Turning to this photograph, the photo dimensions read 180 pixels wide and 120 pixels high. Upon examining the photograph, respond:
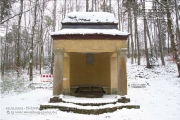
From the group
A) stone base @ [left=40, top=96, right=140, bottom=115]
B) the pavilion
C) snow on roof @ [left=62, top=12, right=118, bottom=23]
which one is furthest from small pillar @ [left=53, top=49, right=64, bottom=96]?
snow on roof @ [left=62, top=12, right=118, bottom=23]

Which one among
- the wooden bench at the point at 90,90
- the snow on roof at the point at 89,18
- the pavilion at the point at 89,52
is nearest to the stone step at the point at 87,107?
the pavilion at the point at 89,52

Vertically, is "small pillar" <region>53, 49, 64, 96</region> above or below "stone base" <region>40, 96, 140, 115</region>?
above

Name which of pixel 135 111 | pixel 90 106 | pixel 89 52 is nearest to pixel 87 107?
pixel 90 106

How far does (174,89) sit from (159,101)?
313cm

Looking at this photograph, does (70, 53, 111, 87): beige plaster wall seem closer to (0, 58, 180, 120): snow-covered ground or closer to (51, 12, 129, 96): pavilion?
(51, 12, 129, 96): pavilion

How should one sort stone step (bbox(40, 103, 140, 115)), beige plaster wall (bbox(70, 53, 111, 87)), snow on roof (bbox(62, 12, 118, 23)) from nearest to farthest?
stone step (bbox(40, 103, 140, 115))
snow on roof (bbox(62, 12, 118, 23))
beige plaster wall (bbox(70, 53, 111, 87))

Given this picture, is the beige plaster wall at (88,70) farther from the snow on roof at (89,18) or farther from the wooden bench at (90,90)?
the snow on roof at (89,18)

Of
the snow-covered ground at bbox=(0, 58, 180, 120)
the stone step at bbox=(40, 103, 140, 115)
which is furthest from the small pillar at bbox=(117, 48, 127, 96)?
the snow-covered ground at bbox=(0, 58, 180, 120)

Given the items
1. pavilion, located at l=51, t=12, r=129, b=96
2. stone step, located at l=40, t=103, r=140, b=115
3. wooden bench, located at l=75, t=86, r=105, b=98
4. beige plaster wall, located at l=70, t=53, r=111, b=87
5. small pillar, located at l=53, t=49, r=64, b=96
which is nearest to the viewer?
stone step, located at l=40, t=103, r=140, b=115

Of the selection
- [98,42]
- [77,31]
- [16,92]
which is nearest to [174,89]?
[98,42]

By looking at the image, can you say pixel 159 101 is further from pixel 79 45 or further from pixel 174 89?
pixel 79 45

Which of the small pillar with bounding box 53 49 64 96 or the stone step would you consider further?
the small pillar with bounding box 53 49 64 96

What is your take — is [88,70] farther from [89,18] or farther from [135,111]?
[135,111]

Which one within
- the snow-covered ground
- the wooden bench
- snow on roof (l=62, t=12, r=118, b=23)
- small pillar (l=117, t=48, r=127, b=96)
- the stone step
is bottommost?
the snow-covered ground
